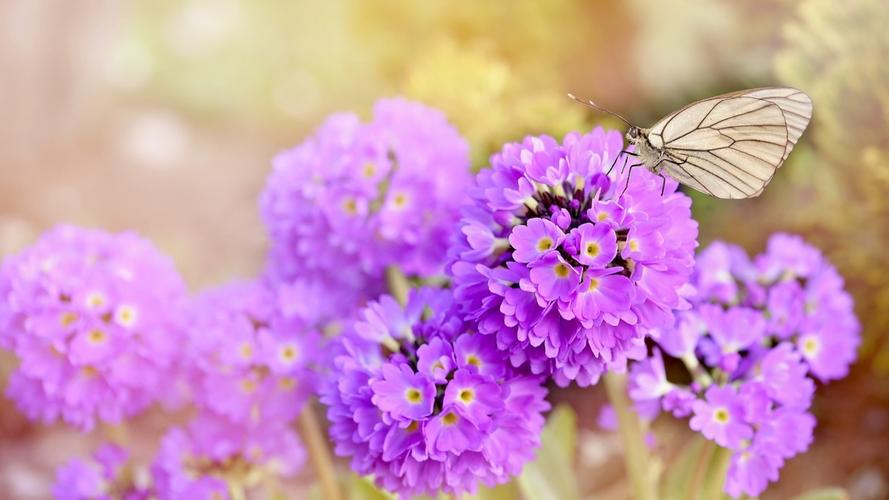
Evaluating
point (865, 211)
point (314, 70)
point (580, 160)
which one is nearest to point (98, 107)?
point (314, 70)

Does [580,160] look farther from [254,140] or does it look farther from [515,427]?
[254,140]

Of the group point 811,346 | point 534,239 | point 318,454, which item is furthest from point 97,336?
point 811,346

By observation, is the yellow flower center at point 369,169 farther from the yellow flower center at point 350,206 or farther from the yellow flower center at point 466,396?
the yellow flower center at point 466,396

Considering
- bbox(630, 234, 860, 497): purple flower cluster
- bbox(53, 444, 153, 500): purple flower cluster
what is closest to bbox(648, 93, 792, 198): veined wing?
bbox(630, 234, 860, 497): purple flower cluster

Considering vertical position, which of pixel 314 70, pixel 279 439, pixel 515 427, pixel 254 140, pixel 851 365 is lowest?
pixel 515 427

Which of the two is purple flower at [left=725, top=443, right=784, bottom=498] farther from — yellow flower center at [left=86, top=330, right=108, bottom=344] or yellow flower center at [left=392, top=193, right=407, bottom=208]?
yellow flower center at [left=86, top=330, right=108, bottom=344]

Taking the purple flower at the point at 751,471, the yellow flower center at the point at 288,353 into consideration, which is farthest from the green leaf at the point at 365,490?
the purple flower at the point at 751,471
